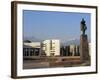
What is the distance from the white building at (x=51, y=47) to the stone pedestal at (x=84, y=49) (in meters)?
0.25

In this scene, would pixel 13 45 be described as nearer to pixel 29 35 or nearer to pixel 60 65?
pixel 29 35

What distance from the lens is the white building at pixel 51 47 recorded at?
7.35ft

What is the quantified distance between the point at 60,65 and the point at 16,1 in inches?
28.1

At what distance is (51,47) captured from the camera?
227 centimetres

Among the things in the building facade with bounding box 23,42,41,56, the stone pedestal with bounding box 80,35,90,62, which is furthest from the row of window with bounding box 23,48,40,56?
the stone pedestal with bounding box 80,35,90,62

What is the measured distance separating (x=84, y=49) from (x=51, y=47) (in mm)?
354

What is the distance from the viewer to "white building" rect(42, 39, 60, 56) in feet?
7.35

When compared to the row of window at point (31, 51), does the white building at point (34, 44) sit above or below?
above

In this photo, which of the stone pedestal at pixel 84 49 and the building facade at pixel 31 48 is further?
the stone pedestal at pixel 84 49

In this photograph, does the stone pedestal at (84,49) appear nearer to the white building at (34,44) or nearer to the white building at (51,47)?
the white building at (51,47)

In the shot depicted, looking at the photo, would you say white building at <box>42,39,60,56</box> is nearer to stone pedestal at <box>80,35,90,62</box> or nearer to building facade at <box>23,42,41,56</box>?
building facade at <box>23,42,41,56</box>

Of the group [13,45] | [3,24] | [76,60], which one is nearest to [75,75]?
[76,60]

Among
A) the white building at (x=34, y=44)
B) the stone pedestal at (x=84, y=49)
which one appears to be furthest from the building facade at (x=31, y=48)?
the stone pedestal at (x=84, y=49)

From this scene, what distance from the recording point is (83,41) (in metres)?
2.40
